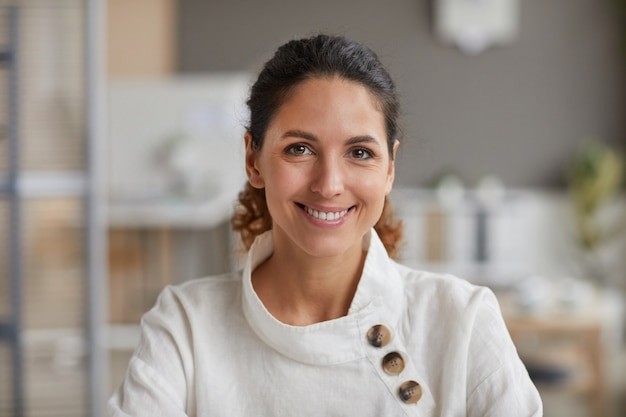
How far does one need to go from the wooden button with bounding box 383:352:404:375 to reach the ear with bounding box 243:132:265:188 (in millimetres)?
310

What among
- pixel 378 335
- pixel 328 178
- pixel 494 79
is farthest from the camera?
pixel 494 79

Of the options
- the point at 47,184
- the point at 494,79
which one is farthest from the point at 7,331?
the point at 494,79

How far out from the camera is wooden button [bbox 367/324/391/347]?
136 cm

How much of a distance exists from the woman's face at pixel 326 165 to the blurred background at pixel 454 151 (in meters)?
3.37

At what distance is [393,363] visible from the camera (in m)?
1.36

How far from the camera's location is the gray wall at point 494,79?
631cm

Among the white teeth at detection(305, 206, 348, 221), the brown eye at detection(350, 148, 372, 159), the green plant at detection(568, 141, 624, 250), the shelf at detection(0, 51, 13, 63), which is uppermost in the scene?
the shelf at detection(0, 51, 13, 63)

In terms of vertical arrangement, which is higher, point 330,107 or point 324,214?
point 330,107

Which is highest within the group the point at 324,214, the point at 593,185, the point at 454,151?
the point at 324,214

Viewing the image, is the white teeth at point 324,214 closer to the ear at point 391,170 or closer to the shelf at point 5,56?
the ear at point 391,170

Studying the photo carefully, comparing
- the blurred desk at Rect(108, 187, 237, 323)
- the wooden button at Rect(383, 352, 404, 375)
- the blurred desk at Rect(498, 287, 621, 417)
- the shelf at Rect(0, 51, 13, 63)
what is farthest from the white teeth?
the blurred desk at Rect(108, 187, 237, 323)

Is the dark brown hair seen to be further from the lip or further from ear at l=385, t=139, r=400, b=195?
the lip

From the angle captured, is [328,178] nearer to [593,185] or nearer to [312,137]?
[312,137]

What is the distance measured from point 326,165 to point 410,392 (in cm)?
35
